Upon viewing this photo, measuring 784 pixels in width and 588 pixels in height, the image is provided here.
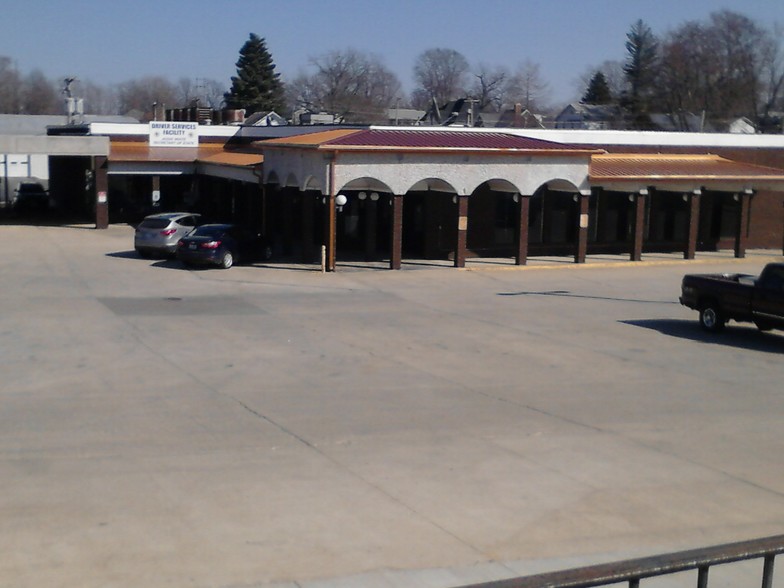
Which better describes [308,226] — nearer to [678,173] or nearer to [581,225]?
[581,225]

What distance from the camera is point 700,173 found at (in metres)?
37.8

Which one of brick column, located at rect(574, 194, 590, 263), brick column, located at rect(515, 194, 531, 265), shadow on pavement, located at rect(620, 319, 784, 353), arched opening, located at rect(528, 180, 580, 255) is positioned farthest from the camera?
arched opening, located at rect(528, 180, 580, 255)

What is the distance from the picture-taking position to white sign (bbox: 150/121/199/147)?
150ft

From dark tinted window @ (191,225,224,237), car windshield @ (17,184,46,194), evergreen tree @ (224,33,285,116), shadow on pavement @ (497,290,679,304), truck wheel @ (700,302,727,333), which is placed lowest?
shadow on pavement @ (497,290,679,304)

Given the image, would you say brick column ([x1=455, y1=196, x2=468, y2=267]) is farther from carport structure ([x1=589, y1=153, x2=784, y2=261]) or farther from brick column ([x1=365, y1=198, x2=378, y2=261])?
carport structure ([x1=589, y1=153, x2=784, y2=261])

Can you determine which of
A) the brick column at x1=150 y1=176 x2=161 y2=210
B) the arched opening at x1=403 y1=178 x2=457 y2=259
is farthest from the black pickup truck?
the brick column at x1=150 y1=176 x2=161 y2=210

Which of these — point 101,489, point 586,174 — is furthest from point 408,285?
point 101,489

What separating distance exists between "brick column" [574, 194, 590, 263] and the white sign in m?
20.3

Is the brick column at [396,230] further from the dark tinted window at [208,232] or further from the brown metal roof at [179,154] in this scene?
the brown metal roof at [179,154]

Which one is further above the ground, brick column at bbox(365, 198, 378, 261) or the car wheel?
brick column at bbox(365, 198, 378, 261)

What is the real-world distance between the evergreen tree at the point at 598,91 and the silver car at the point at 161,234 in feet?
320

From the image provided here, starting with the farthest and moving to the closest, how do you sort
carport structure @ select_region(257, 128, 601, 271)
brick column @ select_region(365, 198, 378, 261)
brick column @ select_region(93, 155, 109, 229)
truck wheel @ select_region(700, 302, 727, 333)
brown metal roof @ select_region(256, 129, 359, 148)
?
brick column @ select_region(93, 155, 109, 229), brick column @ select_region(365, 198, 378, 261), brown metal roof @ select_region(256, 129, 359, 148), carport structure @ select_region(257, 128, 601, 271), truck wheel @ select_region(700, 302, 727, 333)

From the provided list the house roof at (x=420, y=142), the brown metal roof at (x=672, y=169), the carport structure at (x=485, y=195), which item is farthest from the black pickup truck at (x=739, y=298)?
the brown metal roof at (x=672, y=169)

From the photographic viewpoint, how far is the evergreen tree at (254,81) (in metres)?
102
